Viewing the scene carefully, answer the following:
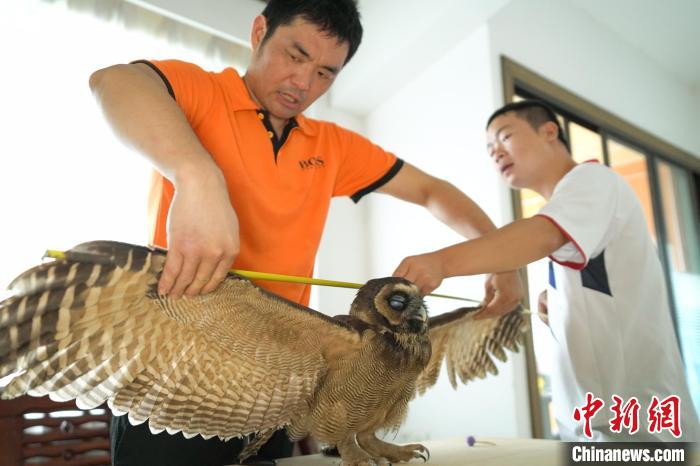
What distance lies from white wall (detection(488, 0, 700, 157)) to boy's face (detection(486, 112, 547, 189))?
1238 millimetres

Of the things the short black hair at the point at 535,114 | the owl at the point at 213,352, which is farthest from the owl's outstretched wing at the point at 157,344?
the short black hair at the point at 535,114

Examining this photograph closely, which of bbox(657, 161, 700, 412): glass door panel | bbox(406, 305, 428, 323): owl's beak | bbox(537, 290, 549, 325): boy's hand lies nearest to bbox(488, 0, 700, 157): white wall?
bbox(657, 161, 700, 412): glass door panel

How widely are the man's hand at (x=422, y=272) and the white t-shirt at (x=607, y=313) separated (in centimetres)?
39

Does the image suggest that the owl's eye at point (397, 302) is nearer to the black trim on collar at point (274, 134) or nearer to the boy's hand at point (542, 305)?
the black trim on collar at point (274, 134)

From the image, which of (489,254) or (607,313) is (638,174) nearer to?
(607,313)

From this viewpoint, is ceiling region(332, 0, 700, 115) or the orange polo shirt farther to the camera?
ceiling region(332, 0, 700, 115)

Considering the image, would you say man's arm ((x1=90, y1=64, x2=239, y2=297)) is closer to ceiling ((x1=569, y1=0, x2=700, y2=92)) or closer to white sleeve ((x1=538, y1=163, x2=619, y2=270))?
white sleeve ((x1=538, y1=163, x2=619, y2=270))

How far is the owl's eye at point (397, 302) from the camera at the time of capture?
3.27 ft

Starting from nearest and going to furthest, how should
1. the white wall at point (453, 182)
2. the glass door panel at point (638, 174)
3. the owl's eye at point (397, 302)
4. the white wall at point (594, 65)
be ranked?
1. the owl's eye at point (397, 302)
2. the white wall at point (453, 182)
3. the white wall at point (594, 65)
4. the glass door panel at point (638, 174)

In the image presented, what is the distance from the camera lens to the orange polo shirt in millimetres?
1159

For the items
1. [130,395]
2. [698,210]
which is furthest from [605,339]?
[698,210]

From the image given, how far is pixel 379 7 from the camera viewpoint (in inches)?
123

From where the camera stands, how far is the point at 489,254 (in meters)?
1.21

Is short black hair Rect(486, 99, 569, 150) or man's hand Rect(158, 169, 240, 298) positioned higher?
short black hair Rect(486, 99, 569, 150)
